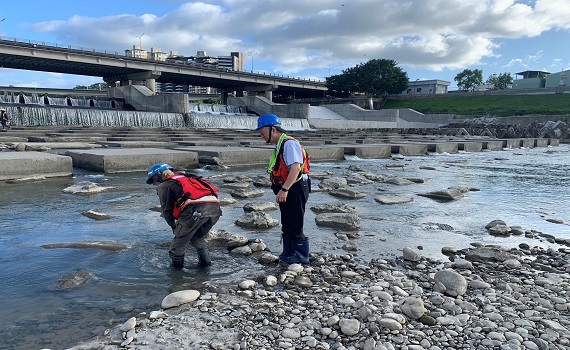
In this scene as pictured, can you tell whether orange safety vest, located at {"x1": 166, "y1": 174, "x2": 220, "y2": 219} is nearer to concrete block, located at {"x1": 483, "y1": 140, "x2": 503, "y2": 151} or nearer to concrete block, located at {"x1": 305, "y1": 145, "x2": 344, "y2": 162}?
concrete block, located at {"x1": 305, "y1": 145, "x2": 344, "y2": 162}

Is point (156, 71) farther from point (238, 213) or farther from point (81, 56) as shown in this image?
point (238, 213)

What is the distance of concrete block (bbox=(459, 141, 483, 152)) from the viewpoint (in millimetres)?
25312

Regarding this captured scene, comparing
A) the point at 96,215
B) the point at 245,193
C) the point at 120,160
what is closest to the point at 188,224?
the point at 96,215

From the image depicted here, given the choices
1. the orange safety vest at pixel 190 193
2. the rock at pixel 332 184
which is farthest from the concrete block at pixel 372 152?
the orange safety vest at pixel 190 193

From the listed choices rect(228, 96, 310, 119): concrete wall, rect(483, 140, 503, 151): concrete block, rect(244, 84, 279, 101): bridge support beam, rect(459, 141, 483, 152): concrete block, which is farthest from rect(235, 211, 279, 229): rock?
rect(244, 84, 279, 101): bridge support beam

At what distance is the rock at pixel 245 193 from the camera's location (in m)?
8.52

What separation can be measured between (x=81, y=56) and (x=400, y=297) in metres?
53.5

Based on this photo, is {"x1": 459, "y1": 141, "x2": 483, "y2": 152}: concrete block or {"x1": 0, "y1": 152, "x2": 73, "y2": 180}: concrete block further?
{"x1": 459, "y1": 141, "x2": 483, "y2": 152}: concrete block

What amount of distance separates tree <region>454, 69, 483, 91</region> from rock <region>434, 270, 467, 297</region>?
134m

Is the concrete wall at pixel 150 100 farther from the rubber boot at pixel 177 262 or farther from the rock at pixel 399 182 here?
the rubber boot at pixel 177 262

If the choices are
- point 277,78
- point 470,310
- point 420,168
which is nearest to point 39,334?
point 470,310

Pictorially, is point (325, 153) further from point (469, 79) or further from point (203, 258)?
point (469, 79)

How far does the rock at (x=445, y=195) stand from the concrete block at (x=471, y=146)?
57.0 feet

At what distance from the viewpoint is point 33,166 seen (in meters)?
9.38
